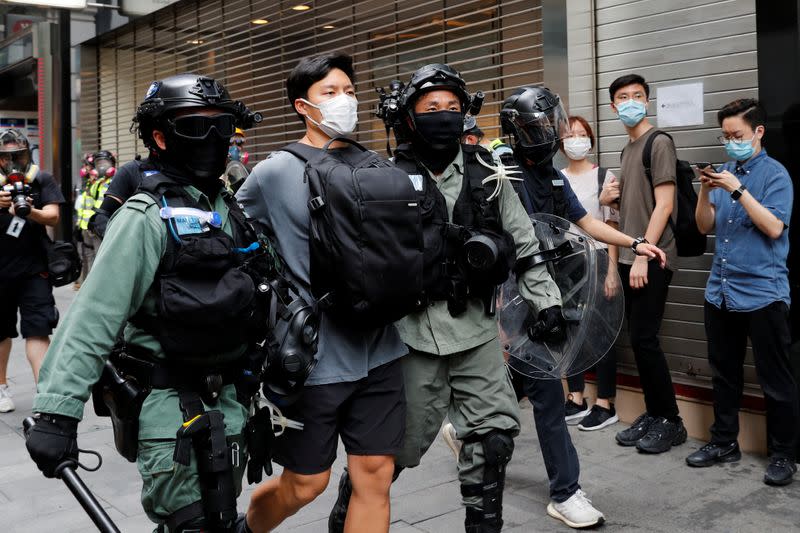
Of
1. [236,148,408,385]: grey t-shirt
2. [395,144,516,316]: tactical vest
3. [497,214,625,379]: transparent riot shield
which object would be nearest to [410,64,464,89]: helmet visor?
[395,144,516,316]: tactical vest

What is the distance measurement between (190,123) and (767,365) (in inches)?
134

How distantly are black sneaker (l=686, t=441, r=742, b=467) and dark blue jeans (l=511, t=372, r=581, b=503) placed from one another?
1.14 m

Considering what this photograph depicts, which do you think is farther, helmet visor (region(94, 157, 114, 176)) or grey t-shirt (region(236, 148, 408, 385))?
helmet visor (region(94, 157, 114, 176))

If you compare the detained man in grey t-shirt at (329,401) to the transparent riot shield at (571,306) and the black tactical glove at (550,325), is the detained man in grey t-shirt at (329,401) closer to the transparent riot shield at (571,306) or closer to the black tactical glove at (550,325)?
the black tactical glove at (550,325)

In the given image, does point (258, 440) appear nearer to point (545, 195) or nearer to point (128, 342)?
point (128, 342)

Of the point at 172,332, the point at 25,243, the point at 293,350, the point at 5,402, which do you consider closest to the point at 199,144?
the point at 172,332

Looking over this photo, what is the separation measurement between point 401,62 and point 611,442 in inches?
163

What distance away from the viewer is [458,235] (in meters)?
3.40

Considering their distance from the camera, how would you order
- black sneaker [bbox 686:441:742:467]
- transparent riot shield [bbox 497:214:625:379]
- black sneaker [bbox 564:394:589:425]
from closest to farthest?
transparent riot shield [bbox 497:214:625:379], black sneaker [bbox 686:441:742:467], black sneaker [bbox 564:394:589:425]

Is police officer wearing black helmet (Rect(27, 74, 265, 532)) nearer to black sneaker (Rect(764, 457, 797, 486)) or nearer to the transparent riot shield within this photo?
the transparent riot shield

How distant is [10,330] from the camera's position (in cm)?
642

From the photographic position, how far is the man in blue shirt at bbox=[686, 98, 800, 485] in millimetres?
4621

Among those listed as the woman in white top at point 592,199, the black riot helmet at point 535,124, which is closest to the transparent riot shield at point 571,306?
the black riot helmet at point 535,124

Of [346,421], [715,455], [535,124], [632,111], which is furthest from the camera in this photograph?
[632,111]
